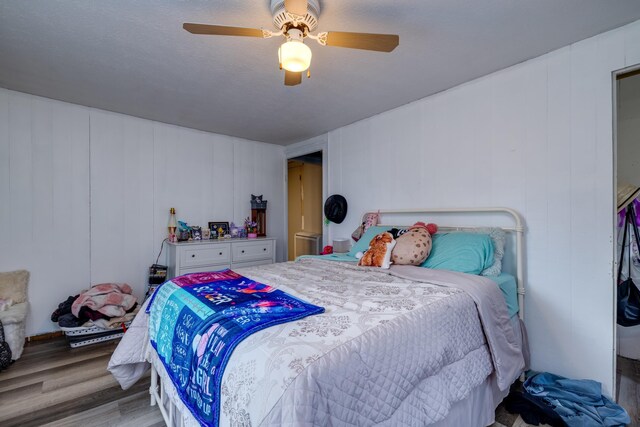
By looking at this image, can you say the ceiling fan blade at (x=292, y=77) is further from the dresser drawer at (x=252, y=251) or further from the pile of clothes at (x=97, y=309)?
the pile of clothes at (x=97, y=309)

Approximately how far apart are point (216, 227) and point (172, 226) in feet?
1.92

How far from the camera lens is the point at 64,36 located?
191 centimetres

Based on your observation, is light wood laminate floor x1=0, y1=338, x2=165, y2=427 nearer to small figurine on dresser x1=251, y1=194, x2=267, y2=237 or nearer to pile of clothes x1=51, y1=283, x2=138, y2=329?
pile of clothes x1=51, y1=283, x2=138, y2=329

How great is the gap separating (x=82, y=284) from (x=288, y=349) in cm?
339

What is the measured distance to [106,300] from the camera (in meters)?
2.98

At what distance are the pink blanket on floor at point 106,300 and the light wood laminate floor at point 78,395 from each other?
0.42m

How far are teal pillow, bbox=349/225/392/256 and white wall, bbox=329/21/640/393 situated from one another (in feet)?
1.80

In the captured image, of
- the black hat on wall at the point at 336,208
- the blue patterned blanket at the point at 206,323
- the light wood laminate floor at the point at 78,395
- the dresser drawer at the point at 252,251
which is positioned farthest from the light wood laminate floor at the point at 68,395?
the black hat on wall at the point at 336,208

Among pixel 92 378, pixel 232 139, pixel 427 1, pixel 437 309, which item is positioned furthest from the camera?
pixel 232 139

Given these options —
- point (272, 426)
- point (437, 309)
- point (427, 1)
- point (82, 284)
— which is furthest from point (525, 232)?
point (82, 284)

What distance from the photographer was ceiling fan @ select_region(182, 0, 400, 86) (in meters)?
1.46

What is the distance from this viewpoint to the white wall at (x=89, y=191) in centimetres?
289

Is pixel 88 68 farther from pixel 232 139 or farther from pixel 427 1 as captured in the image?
pixel 427 1

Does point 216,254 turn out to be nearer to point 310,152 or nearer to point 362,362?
point 310,152
